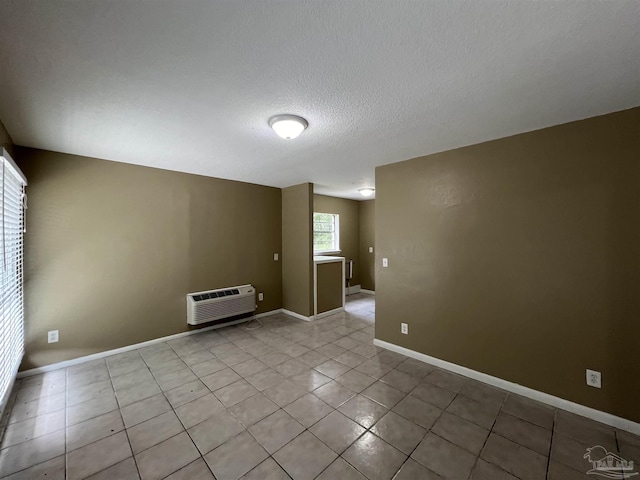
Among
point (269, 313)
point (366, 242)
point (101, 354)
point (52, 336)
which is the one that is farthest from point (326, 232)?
point (52, 336)

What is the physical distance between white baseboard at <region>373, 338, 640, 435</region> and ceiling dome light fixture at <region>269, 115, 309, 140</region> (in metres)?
2.86

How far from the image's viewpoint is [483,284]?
2.65 metres

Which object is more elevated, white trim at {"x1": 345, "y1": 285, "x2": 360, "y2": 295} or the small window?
the small window

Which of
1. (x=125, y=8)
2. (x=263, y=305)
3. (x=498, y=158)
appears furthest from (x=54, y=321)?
(x=498, y=158)

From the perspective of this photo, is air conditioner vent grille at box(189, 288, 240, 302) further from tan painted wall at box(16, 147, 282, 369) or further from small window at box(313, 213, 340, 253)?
small window at box(313, 213, 340, 253)

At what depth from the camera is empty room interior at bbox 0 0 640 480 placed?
1.32 m

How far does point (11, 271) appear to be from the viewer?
2287 millimetres

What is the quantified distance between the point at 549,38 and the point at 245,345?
398 centimetres

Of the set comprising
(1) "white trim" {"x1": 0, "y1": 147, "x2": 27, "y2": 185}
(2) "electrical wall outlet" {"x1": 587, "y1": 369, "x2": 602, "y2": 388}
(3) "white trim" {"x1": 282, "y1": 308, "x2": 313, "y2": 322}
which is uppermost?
(1) "white trim" {"x1": 0, "y1": 147, "x2": 27, "y2": 185}

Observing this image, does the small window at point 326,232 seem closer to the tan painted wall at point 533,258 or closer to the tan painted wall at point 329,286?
the tan painted wall at point 329,286

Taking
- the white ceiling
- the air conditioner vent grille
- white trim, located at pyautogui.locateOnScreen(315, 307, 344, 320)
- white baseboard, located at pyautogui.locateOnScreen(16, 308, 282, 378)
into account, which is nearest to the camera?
the white ceiling

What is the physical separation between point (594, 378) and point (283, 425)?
2552 mm

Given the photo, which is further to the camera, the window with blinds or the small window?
the small window

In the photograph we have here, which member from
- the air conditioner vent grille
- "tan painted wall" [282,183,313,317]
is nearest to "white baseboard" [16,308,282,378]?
the air conditioner vent grille
